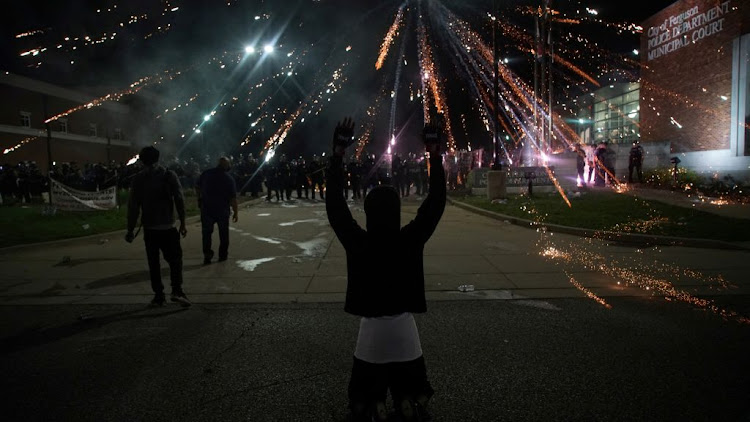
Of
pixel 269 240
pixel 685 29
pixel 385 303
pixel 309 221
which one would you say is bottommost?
pixel 269 240

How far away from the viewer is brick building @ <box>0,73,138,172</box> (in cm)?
2989

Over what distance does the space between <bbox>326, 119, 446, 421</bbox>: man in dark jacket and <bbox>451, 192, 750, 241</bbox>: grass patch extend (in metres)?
9.12

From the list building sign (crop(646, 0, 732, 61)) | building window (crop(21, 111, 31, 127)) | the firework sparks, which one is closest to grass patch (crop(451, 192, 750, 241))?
building sign (crop(646, 0, 732, 61))

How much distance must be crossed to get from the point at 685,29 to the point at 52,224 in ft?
84.5

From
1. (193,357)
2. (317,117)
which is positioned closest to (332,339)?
(193,357)

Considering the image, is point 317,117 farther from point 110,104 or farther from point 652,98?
point 652,98

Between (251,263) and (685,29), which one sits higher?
(685,29)

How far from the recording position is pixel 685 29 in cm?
2289

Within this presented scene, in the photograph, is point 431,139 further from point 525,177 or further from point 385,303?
point 525,177

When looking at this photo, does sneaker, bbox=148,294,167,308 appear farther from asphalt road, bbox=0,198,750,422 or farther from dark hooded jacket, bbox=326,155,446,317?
dark hooded jacket, bbox=326,155,446,317

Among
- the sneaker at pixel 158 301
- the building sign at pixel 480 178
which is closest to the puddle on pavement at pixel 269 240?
the sneaker at pixel 158 301

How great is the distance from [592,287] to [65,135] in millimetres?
37620

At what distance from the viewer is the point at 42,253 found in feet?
32.0

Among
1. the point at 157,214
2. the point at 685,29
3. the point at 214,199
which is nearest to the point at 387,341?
the point at 157,214
